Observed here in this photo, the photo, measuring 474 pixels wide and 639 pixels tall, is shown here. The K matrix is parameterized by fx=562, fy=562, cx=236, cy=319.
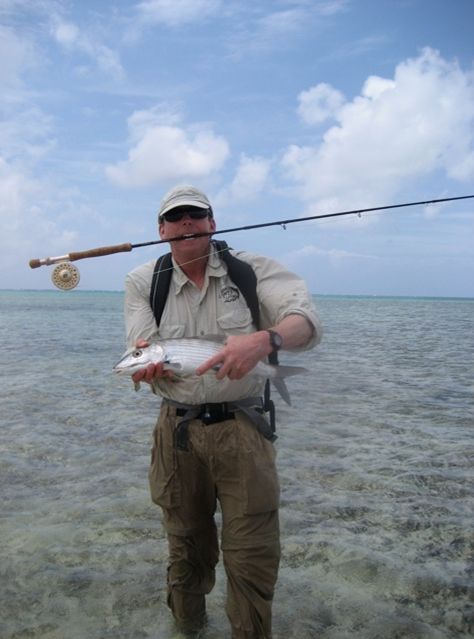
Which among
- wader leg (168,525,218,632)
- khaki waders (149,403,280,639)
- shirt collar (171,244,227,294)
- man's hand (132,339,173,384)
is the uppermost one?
shirt collar (171,244,227,294)

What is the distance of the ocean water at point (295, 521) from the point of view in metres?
4.94

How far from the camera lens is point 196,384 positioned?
3871mm

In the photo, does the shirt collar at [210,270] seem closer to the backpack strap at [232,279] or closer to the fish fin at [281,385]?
the backpack strap at [232,279]

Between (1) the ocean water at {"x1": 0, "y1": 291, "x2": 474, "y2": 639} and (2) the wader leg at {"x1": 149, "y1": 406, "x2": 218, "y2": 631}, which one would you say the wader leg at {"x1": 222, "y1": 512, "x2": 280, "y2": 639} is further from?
(1) the ocean water at {"x1": 0, "y1": 291, "x2": 474, "y2": 639}

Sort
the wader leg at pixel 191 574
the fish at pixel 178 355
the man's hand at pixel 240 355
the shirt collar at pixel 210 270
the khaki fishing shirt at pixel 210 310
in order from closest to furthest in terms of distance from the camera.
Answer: the man's hand at pixel 240 355, the fish at pixel 178 355, the khaki fishing shirt at pixel 210 310, the shirt collar at pixel 210 270, the wader leg at pixel 191 574

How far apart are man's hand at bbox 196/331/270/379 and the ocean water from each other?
8.76 feet

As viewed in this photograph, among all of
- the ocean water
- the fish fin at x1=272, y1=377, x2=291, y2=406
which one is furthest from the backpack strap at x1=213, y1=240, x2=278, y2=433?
the ocean water

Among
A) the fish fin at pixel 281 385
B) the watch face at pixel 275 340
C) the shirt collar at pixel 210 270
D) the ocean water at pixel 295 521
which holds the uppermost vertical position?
the shirt collar at pixel 210 270

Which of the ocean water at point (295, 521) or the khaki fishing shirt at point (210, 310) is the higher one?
the khaki fishing shirt at point (210, 310)

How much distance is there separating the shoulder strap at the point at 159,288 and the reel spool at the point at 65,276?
114 centimetres

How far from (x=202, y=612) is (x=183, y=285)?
2.80 m

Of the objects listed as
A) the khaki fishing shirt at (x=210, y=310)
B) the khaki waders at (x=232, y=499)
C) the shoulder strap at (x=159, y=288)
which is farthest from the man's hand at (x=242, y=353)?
the shoulder strap at (x=159, y=288)

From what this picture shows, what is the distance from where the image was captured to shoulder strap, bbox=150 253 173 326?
4.02 m

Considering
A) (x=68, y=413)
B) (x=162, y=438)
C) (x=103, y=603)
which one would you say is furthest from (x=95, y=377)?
(x=162, y=438)
